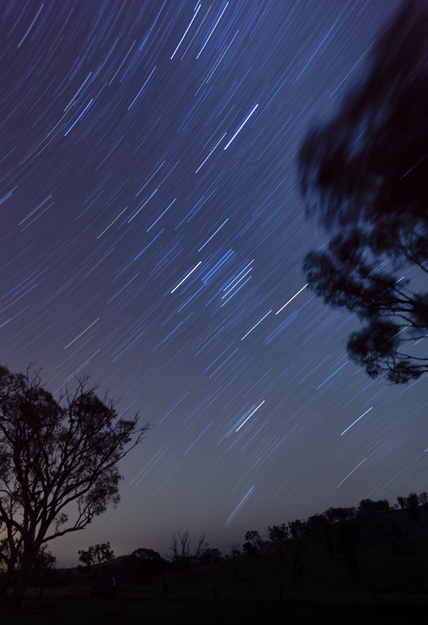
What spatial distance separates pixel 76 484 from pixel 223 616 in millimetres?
11661

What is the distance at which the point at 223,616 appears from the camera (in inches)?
730

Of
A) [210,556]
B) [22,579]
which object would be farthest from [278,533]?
[22,579]

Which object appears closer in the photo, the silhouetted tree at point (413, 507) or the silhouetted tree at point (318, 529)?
the silhouetted tree at point (318, 529)

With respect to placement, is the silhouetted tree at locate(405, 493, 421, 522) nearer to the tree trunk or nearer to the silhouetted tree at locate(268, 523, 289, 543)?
the silhouetted tree at locate(268, 523, 289, 543)

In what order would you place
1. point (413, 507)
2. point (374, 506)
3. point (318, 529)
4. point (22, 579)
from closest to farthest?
point (22, 579) < point (318, 529) < point (413, 507) < point (374, 506)

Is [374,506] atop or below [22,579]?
atop

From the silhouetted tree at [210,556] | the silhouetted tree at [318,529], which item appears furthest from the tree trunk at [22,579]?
the silhouetted tree at [210,556]

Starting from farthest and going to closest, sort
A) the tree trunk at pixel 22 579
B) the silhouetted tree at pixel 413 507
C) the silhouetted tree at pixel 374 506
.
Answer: the silhouetted tree at pixel 374 506
the silhouetted tree at pixel 413 507
the tree trunk at pixel 22 579

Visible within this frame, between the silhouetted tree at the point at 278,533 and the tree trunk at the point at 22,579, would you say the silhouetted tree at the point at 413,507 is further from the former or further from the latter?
the tree trunk at the point at 22,579

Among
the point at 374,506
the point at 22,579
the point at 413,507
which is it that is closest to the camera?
the point at 22,579

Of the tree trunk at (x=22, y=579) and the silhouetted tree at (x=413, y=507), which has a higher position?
the silhouetted tree at (x=413, y=507)

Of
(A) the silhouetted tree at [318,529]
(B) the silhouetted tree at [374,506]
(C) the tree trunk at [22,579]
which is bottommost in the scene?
(C) the tree trunk at [22,579]

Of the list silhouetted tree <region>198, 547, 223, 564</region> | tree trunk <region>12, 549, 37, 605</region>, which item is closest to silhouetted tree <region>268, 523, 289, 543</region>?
silhouetted tree <region>198, 547, 223, 564</region>

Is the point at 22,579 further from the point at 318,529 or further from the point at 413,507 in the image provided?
the point at 413,507
